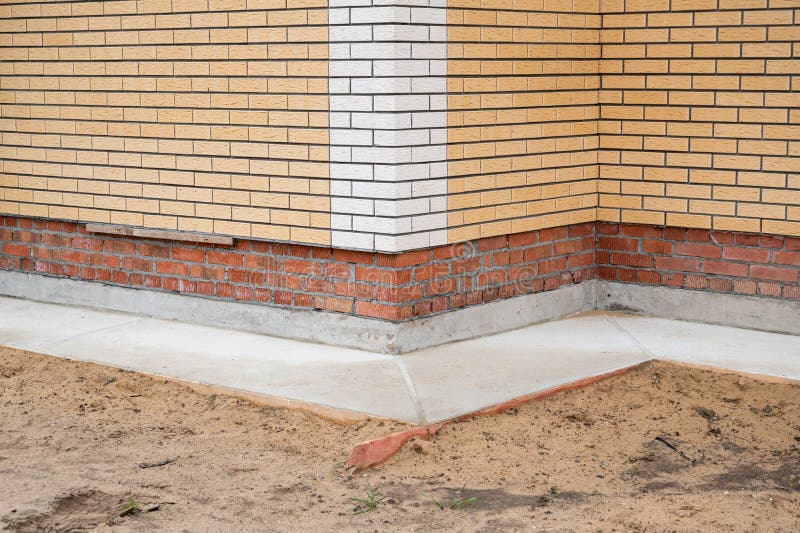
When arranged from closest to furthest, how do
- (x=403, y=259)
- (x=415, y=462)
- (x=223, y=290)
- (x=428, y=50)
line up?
1. (x=415, y=462)
2. (x=428, y=50)
3. (x=403, y=259)
4. (x=223, y=290)

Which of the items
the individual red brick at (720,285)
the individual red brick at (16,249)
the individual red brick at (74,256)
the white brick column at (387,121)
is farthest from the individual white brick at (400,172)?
the individual red brick at (16,249)

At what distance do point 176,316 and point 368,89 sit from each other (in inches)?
98.4

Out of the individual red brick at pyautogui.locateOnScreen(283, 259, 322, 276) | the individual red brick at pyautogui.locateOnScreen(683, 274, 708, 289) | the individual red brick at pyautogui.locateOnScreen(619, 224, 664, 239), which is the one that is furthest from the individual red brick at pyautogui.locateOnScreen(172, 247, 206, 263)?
the individual red brick at pyautogui.locateOnScreen(683, 274, 708, 289)

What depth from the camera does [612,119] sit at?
340 inches

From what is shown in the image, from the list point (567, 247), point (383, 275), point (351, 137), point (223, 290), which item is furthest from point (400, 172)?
point (567, 247)

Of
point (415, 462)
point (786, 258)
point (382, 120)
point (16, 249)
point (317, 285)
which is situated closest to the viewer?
→ point (415, 462)

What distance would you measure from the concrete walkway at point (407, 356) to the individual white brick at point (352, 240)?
0.71m

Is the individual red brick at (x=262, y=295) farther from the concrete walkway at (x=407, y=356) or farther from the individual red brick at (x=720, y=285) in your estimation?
the individual red brick at (x=720, y=285)

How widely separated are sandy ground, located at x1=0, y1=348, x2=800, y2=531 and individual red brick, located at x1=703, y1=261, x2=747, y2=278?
141 cm

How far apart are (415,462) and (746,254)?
362 centimetres

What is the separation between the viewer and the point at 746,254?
26.7ft

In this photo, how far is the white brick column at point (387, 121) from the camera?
7113mm

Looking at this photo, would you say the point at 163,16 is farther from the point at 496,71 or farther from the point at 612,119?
the point at 612,119

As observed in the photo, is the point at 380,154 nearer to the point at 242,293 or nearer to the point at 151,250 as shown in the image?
the point at 242,293
